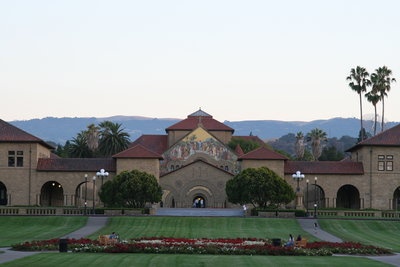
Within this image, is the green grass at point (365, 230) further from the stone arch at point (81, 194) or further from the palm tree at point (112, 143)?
the palm tree at point (112, 143)

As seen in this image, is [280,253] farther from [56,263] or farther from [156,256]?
[56,263]

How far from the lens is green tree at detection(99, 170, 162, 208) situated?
309ft

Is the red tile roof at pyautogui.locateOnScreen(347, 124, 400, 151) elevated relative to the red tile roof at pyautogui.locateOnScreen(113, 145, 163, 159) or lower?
elevated

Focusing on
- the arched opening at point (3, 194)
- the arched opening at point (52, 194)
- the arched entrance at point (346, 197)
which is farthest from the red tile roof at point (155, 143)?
the arched opening at point (3, 194)

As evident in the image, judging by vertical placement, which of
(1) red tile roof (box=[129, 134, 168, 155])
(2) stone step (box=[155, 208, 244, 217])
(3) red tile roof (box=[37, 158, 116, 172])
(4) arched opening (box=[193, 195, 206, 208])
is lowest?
(2) stone step (box=[155, 208, 244, 217])

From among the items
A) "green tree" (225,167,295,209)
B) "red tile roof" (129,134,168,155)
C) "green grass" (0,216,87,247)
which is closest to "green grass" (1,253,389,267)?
"green grass" (0,216,87,247)

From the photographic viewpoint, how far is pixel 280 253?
165 feet

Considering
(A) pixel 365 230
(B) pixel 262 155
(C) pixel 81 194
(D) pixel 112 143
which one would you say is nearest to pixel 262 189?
(B) pixel 262 155

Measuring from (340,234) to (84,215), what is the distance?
2366 centimetres

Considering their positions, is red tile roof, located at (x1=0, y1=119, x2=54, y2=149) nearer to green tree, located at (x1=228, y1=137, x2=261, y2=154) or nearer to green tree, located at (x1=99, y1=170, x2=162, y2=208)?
green tree, located at (x1=99, y1=170, x2=162, y2=208)

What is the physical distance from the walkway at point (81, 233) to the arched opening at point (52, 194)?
2829cm

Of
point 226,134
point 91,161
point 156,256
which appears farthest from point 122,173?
point 156,256

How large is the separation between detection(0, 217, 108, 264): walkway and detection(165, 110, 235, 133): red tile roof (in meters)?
50.0

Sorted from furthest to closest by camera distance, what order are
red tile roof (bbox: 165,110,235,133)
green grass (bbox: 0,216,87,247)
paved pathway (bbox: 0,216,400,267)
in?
red tile roof (bbox: 165,110,235,133)
green grass (bbox: 0,216,87,247)
paved pathway (bbox: 0,216,400,267)
